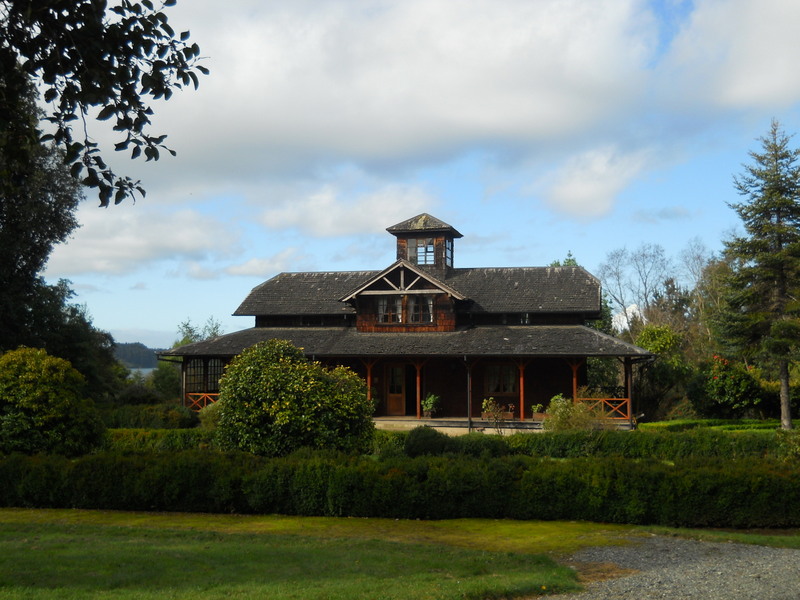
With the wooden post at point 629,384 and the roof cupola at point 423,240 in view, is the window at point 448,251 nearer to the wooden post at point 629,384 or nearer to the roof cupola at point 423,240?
the roof cupola at point 423,240

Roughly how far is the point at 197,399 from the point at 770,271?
24.0m

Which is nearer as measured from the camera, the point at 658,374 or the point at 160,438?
the point at 160,438

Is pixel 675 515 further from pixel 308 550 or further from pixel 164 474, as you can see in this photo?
pixel 164 474

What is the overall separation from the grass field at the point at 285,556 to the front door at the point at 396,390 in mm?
19342

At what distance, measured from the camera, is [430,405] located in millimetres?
32656

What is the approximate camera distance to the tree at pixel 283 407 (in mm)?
18484

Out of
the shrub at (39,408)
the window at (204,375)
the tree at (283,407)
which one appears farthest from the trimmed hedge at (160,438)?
the window at (204,375)

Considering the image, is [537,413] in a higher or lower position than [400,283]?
lower

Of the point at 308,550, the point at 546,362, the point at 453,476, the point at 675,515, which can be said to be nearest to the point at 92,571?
the point at 308,550

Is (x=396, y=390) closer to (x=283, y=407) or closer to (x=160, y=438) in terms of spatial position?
(x=160, y=438)

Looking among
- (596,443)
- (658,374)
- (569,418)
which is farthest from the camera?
(658,374)

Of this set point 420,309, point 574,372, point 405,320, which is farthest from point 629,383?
point 405,320

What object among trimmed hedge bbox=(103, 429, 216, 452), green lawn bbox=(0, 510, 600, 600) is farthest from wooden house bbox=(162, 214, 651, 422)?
green lawn bbox=(0, 510, 600, 600)

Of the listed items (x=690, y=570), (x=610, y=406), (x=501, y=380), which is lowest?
(x=690, y=570)
